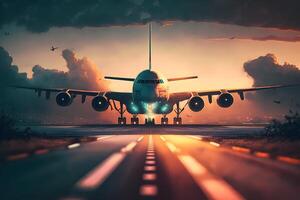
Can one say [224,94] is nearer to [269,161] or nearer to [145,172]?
[269,161]

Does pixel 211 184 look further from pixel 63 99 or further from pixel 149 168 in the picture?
pixel 63 99

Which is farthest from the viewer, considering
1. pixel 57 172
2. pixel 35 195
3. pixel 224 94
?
pixel 224 94

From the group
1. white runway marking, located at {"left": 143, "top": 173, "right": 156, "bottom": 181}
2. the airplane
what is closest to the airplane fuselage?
the airplane

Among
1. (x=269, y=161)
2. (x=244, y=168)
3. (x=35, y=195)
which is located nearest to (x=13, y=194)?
(x=35, y=195)

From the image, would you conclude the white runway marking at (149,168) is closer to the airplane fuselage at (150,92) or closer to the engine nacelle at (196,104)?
the airplane fuselage at (150,92)

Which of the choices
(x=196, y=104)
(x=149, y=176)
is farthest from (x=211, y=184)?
(x=196, y=104)

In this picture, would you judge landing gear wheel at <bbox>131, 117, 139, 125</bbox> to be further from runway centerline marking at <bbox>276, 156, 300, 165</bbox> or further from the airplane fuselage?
runway centerline marking at <bbox>276, 156, 300, 165</bbox>
